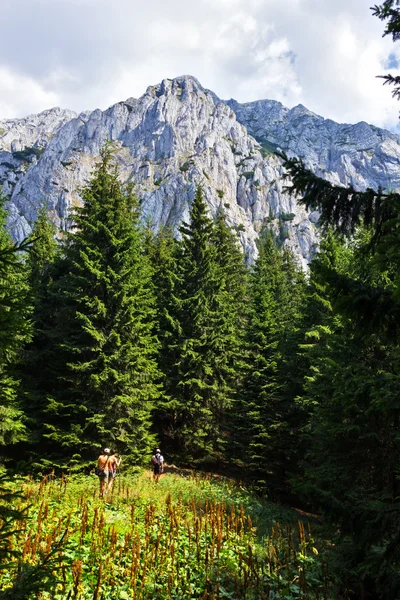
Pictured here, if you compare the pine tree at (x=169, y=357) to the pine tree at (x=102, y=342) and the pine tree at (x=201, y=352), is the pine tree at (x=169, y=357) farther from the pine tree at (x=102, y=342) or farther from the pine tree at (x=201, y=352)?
the pine tree at (x=102, y=342)

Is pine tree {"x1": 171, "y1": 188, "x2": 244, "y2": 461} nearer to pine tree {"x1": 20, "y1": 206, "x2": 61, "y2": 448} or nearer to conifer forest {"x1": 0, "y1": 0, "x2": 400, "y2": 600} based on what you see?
conifer forest {"x1": 0, "y1": 0, "x2": 400, "y2": 600}

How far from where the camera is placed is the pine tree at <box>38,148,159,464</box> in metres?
16.1

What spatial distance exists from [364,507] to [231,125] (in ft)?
707

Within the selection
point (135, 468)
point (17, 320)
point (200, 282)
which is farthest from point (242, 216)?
point (17, 320)

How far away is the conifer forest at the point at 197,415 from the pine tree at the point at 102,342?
11cm

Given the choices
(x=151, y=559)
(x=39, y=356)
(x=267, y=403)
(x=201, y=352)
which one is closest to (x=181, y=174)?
(x=201, y=352)

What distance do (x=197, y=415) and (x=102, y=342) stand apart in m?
8.94

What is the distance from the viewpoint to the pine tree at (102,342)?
16.1 metres

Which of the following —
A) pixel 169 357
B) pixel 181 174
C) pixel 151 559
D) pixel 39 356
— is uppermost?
pixel 181 174

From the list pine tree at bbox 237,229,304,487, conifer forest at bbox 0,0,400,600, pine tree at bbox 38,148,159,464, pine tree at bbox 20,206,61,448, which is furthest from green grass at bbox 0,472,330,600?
pine tree at bbox 237,229,304,487

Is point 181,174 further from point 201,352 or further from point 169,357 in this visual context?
point 169,357

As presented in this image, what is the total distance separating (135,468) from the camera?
53.0ft

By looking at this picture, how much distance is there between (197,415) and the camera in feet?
74.1

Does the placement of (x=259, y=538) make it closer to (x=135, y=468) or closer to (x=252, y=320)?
(x=135, y=468)
